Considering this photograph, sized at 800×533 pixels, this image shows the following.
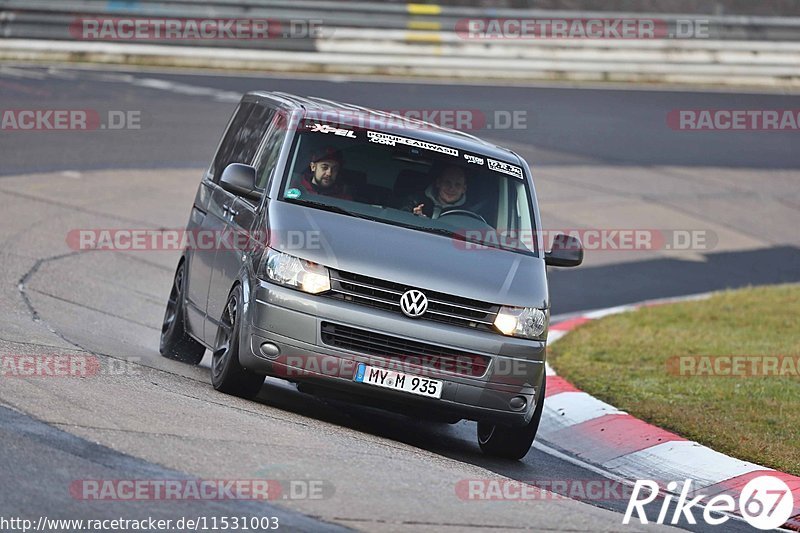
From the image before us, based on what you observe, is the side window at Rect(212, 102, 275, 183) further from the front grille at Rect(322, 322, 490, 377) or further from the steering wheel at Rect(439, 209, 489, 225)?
the front grille at Rect(322, 322, 490, 377)

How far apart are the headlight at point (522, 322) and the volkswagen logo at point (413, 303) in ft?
1.54

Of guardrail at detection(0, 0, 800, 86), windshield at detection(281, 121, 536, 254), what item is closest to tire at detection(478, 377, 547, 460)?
windshield at detection(281, 121, 536, 254)

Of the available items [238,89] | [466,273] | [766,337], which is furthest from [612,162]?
[466,273]

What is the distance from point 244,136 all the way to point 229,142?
1.36ft

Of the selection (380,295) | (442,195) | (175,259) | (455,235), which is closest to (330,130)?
A: (442,195)

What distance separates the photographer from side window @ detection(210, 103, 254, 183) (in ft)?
33.5

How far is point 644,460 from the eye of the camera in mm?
9102

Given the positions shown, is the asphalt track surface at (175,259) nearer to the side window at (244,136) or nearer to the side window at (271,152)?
the side window at (271,152)

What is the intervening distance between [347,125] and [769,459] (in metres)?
3.52

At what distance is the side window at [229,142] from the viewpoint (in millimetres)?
10219

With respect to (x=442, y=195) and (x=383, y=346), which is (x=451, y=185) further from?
(x=383, y=346)

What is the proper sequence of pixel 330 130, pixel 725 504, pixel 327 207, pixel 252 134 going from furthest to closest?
pixel 252 134 → pixel 330 130 → pixel 327 207 → pixel 725 504

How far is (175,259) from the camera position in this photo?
1478cm

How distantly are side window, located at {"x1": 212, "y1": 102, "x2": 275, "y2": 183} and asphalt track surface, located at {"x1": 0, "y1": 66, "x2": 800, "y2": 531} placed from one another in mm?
1551
